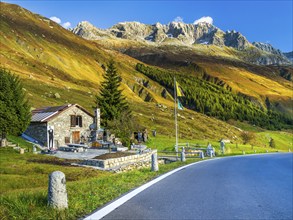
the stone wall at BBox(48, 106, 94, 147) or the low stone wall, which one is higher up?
the stone wall at BBox(48, 106, 94, 147)

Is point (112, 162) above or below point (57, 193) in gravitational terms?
below

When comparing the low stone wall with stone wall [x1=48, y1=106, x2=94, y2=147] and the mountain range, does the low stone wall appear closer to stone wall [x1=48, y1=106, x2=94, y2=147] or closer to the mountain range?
stone wall [x1=48, y1=106, x2=94, y2=147]

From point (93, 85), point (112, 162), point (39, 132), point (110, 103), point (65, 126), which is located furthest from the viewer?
point (93, 85)

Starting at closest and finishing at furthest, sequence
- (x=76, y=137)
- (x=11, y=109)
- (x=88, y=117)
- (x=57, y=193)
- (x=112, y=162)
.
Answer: (x=57, y=193)
(x=112, y=162)
(x=11, y=109)
(x=76, y=137)
(x=88, y=117)

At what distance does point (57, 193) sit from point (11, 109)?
35.2 meters

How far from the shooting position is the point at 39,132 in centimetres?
4503

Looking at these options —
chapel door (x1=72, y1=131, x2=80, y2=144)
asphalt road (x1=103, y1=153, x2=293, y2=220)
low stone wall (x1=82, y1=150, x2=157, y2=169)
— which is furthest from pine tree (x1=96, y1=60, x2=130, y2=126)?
asphalt road (x1=103, y1=153, x2=293, y2=220)

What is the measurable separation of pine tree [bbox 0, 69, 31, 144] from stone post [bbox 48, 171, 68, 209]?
34.0 metres

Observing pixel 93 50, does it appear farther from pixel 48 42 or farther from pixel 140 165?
pixel 140 165

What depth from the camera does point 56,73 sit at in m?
108

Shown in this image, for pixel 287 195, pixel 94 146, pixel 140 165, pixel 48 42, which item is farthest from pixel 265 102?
pixel 287 195

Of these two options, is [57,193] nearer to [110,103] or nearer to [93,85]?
[110,103]

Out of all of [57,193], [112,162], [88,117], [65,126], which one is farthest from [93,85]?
[57,193]

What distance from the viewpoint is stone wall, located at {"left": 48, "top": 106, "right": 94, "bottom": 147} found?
149ft
